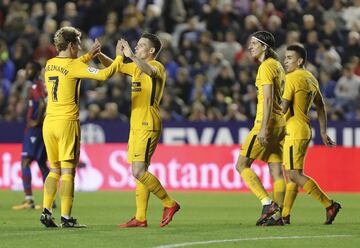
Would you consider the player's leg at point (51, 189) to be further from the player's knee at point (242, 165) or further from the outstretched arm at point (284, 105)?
the outstretched arm at point (284, 105)

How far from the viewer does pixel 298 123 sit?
13.2 metres

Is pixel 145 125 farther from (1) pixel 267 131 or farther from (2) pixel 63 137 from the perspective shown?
(1) pixel 267 131

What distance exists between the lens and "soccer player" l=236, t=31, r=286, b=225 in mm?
12719

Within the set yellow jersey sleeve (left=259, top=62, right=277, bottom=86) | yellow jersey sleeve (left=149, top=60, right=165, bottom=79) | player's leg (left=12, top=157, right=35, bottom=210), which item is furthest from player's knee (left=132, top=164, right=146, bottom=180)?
player's leg (left=12, top=157, right=35, bottom=210)

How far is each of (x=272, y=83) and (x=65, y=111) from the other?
2354 millimetres

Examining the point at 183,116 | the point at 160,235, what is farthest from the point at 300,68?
the point at 183,116

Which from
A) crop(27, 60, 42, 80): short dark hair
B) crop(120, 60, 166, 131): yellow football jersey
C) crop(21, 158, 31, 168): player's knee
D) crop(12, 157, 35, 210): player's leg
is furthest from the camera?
crop(21, 158, 31, 168): player's knee

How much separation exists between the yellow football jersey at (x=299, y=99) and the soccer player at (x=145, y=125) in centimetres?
153

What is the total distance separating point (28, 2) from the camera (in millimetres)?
26672

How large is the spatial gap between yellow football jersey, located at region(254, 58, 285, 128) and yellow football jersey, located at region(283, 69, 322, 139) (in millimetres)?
125

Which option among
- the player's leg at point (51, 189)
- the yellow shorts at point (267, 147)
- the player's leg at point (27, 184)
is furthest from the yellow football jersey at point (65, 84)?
the player's leg at point (27, 184)

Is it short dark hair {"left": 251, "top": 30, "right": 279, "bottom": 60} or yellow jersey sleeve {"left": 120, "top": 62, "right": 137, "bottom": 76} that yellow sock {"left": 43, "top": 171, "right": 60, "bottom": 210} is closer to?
yellow jersey sleeve {"left": 120, "top": 62, "right": 137, "bottom": 76}

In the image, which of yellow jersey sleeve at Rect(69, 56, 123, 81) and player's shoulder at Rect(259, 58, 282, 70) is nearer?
yellow jersey sleeve at Rect(69, 56, 123, 81)

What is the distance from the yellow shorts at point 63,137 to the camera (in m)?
12.5
